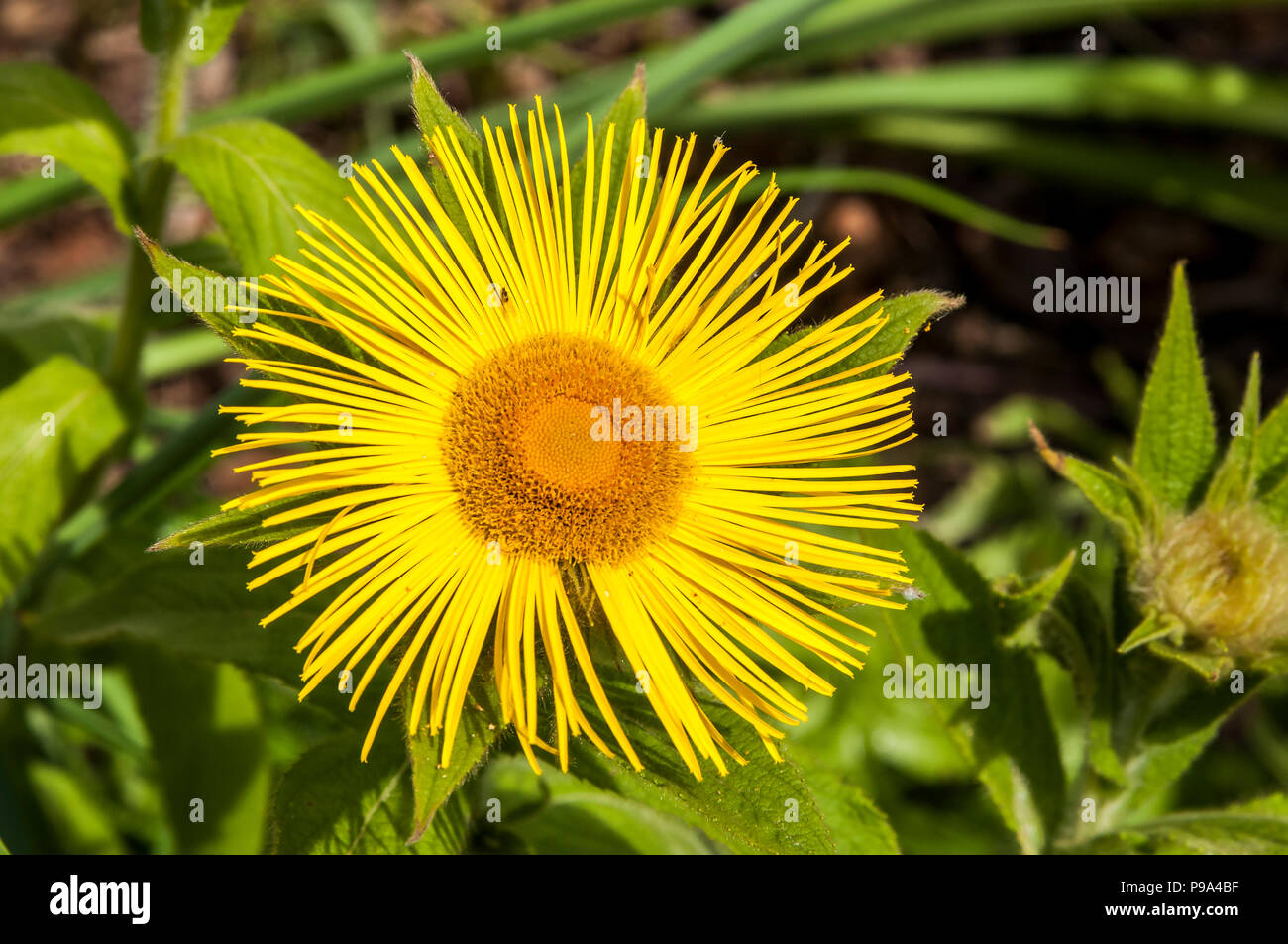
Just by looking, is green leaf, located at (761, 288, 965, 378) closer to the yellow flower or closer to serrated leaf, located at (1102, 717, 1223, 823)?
the yellow flower

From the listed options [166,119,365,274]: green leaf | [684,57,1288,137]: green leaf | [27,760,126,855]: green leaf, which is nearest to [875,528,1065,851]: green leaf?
[166,119,365,274]: green leaf

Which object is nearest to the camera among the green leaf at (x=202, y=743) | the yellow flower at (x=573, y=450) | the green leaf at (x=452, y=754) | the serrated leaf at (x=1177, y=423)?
the green leaf at (x=452, y=754)

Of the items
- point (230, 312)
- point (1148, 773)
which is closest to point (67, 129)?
point (230, 312)

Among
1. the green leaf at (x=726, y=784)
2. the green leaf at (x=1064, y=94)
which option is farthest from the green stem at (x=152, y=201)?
the green leaf at (x=1064, y=94)

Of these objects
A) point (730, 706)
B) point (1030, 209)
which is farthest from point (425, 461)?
point (1030, 209)

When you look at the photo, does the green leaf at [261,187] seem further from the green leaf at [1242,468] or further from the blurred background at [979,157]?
the blurred background at [979,157]

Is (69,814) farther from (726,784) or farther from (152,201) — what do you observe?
(726,784)

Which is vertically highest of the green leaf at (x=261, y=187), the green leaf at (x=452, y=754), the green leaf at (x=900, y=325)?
the green leaf at (x=261, y=187)
